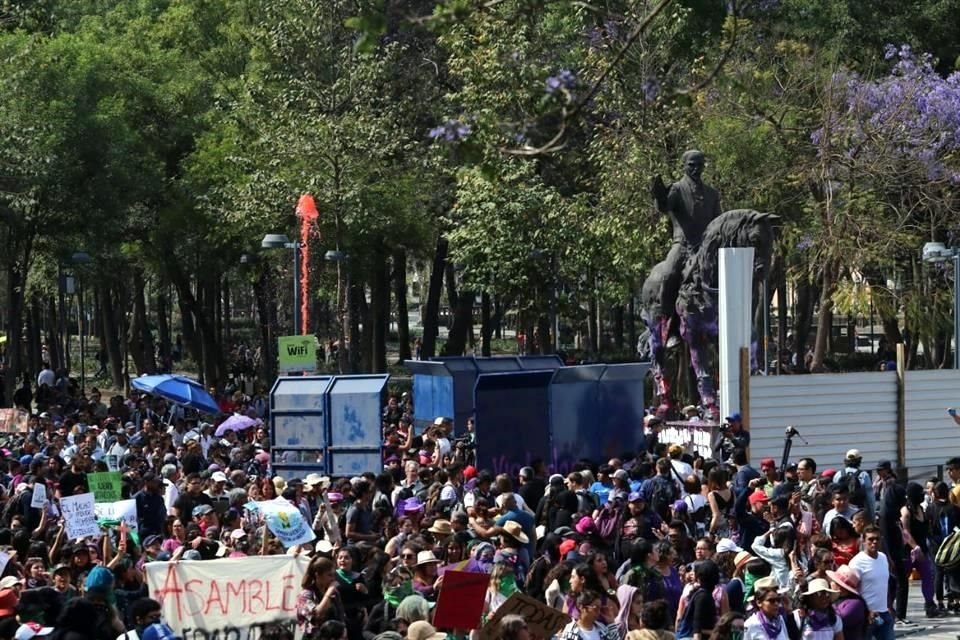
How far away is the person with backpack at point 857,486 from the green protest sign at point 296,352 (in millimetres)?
10463

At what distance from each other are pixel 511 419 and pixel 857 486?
621 centimetres

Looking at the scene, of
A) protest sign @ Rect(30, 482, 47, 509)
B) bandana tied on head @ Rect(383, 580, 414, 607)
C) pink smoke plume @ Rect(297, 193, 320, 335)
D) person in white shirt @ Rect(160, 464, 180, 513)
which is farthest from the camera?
Result: pink smoke plume @ Rect(297, 193, 320, 335)

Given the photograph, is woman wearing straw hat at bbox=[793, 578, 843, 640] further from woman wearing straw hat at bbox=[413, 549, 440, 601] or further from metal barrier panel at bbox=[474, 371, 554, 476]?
metal barrier panel at bbox=[474, 371, 554, 476]

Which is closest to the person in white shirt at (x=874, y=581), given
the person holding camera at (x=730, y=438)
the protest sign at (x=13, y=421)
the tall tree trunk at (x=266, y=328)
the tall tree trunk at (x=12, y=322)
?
the person holding camera at (x=730, y=438)

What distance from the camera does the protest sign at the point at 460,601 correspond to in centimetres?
1091

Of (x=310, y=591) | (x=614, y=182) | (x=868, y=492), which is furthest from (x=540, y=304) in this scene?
(x=310, y=591)

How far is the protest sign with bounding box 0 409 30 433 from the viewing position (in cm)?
2662

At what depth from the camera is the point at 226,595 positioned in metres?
12.4

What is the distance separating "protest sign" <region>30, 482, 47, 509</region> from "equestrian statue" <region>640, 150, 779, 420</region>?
484 inches

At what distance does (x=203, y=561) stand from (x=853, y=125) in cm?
2923

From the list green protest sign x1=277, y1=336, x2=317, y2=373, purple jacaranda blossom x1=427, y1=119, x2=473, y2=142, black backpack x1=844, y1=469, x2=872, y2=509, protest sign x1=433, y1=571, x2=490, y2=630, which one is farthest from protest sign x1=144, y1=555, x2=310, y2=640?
green protest sign x1=277, y1=336, x2=317, y2=373

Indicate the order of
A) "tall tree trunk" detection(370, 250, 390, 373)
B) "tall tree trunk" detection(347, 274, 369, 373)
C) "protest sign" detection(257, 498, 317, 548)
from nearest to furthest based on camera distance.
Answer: "protest sign" detection(257, 498, 317, 548) → "tall tree trunk" detection(347, 274, 369, 373) → "tall tree trunk" detection(370, 250, 390, 373)

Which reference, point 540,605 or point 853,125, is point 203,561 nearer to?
point 540,605

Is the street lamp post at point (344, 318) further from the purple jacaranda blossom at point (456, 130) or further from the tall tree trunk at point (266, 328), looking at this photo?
the purple jacaranda blossom at point (456, 130)
